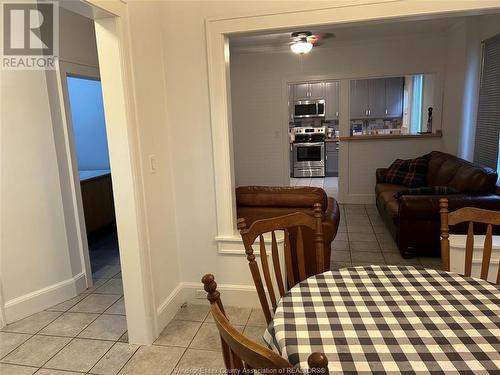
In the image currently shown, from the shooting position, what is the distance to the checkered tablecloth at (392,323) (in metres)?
0.94

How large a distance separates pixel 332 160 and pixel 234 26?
6.22 metres

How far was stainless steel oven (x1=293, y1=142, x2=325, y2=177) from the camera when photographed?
777 cm

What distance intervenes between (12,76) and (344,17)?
2.19 m

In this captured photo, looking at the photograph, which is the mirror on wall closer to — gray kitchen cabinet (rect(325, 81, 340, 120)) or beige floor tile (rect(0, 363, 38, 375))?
gray kitchen cabinet (rect(325, 81, 340, 120))

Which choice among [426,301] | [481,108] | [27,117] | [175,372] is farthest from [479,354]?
[481,108]

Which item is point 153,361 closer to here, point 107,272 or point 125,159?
point 125,159

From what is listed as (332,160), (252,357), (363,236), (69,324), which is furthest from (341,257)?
(332,160)

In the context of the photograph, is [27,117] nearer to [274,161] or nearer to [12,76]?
[12,76]

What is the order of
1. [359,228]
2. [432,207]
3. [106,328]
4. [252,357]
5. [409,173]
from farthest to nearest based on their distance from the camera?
[409,173]
[359,228]
[432,207]
[106,328]
[252,357]

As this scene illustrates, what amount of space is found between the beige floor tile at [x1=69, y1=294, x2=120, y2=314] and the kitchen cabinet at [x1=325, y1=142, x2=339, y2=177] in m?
6.15

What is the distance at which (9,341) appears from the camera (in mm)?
2244

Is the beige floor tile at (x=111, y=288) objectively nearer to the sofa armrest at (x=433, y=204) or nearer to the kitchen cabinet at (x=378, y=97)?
the sofa armrest at (x=433, y=204)

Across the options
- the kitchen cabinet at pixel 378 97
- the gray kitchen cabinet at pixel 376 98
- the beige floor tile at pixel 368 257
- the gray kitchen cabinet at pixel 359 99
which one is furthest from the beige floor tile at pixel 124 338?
the gray kitchen cabinet at pixel 376 98

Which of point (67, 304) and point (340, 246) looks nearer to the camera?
point (67, 304)
